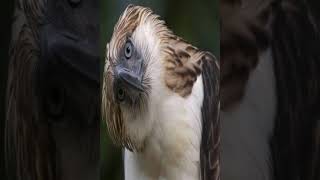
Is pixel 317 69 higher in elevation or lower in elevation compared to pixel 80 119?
higher

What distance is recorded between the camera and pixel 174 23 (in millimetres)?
1810

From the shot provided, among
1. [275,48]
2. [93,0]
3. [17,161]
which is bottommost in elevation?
[17,161]

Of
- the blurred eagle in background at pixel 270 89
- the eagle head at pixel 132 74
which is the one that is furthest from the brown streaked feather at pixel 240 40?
the eagle head at pixel 132 74

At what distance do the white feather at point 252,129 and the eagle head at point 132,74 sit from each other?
1.11 ft

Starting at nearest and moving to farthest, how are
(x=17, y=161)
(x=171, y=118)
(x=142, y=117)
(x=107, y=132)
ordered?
(x=171, y=118), (x=142, y=117), (x=107, y=132), (x=17, y=161)

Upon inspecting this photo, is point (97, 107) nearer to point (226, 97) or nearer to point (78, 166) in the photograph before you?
point (78, 166)

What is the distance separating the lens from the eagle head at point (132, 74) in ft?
6.18

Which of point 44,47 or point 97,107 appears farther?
point 44,47

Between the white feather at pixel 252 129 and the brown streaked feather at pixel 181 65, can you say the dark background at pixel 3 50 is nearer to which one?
the brown streaked feather at pixel 181 65

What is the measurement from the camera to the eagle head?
1883 millimetres

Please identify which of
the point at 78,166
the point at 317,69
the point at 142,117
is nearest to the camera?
the point at 317,69

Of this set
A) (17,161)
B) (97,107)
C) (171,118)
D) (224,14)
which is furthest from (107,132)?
(224,14)

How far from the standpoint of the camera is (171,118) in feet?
5.84

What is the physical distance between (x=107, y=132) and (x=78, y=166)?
23 centimetres
